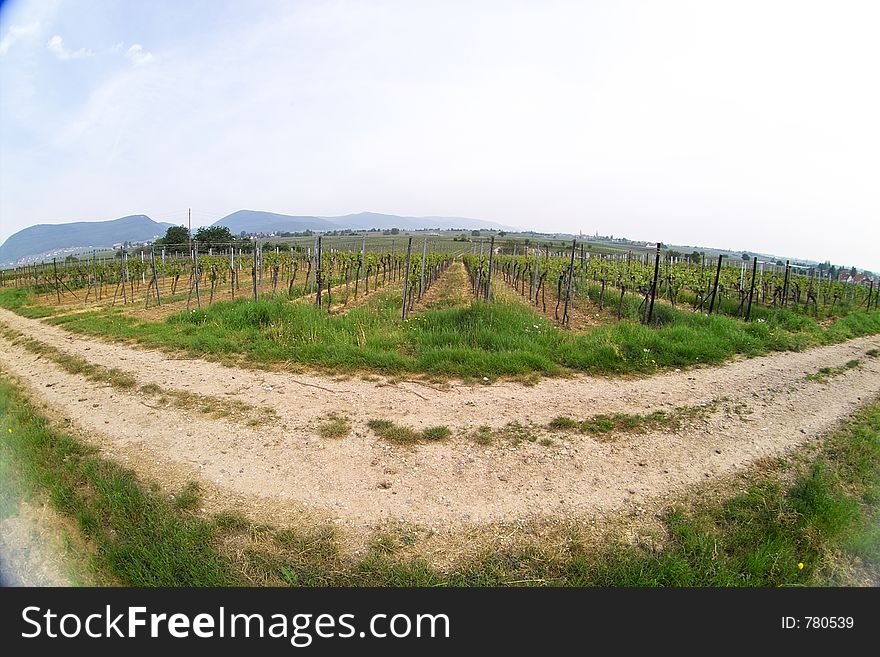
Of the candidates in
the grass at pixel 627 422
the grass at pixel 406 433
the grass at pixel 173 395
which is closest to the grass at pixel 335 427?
the grass at pixel 406 433

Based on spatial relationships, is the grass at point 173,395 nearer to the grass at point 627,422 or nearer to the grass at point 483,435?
the grass at point 483,435

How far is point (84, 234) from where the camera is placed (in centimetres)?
15350

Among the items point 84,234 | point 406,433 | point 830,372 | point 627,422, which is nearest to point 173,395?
point 406,433

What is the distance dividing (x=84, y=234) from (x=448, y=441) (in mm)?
204844

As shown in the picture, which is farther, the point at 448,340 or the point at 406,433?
the point at 448,340

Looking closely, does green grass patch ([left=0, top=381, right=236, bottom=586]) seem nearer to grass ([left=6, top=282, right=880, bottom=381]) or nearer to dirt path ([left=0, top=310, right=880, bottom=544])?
dirt path ([left=0, top=310, right=880, bottom=544])

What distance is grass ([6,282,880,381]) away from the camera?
261 inches

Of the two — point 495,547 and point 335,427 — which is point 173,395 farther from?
point 495,547

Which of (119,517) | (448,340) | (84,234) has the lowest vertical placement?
(119,517)

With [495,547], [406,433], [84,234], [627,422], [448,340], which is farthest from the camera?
[84,234]

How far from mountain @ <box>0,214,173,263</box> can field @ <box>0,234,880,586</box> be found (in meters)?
112

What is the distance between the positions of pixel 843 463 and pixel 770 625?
2861mm

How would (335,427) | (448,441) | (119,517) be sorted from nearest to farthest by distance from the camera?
(119,517)
(448,441)
(335,427)

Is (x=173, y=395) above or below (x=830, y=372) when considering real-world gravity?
below
